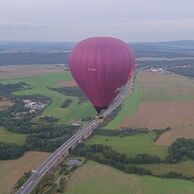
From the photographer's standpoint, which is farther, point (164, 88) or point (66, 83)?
point (66, 83)

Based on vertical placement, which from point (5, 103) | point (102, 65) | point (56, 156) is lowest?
point (5, 103)

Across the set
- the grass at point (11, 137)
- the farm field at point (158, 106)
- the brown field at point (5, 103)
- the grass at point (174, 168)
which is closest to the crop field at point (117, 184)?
the grass at point (174, 168)

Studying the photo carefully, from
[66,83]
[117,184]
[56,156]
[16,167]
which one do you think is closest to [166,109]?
[56,156]

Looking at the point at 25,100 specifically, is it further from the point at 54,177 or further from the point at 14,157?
the point at 54,177

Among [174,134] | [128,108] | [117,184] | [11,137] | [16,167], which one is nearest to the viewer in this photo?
[117,184]

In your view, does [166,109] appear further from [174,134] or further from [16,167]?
[16,167]

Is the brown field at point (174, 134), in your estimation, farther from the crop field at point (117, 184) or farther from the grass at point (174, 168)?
the crop field at point (117, 184)

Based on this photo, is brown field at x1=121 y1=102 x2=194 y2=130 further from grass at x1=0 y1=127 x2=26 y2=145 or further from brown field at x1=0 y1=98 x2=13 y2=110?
brown field at x1=0 y1=98 x2=13 y2=110
